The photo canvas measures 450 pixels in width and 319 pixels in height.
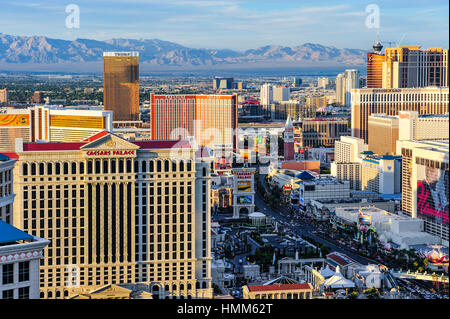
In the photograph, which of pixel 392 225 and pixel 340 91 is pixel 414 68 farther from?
pixel 392 225

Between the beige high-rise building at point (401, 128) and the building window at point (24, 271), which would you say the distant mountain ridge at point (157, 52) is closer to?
the building window at point (24, 271)

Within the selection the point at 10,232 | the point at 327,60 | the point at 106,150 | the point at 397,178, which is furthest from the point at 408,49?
the point at 10,232

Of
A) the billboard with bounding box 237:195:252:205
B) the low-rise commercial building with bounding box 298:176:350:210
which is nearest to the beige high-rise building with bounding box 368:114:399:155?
the low-rise commercial building with bounding box 298:176:350:210

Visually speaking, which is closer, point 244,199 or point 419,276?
point 419,276

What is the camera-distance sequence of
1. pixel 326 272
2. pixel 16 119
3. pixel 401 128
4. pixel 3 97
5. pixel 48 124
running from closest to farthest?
1. pixel 326 272
2. pixel 48 124
3. pixel 16 119
4. pixel 401 128
5. pixel 3 97

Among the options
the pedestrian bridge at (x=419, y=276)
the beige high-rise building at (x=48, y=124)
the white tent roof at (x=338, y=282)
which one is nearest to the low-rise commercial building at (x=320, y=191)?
the beige high-rise building at (x=48, y=124)

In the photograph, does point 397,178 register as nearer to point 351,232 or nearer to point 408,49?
point 351,232

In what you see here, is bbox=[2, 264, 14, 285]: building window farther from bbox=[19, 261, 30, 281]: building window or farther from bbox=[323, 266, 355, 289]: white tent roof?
bbox=[323, 266, 355, 289]: white tent roof

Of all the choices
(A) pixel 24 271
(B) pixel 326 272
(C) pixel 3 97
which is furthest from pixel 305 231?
(C) pixel 3 97
